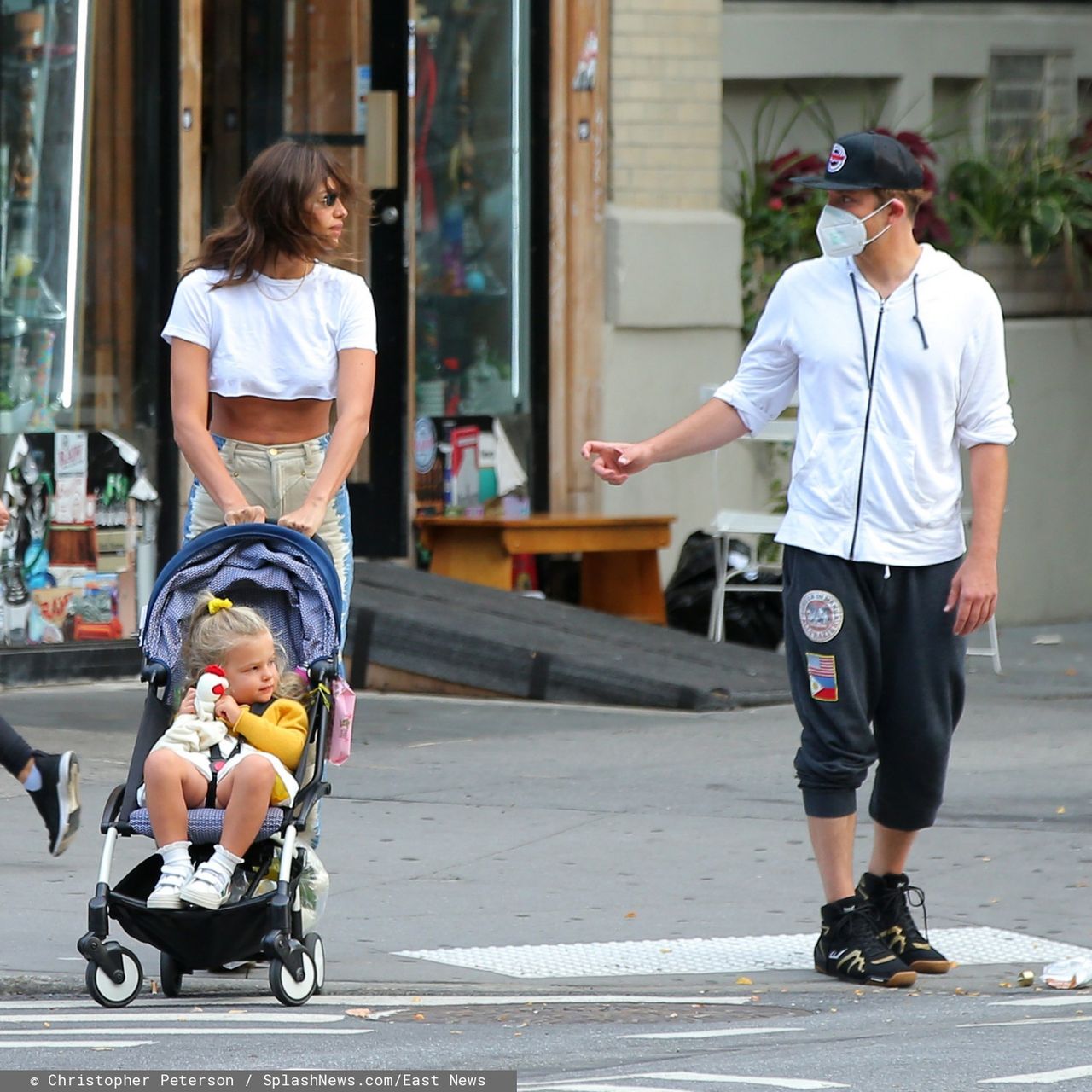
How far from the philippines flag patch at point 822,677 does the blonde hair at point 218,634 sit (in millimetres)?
1199

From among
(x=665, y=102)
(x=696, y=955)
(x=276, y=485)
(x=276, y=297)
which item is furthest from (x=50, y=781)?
(x=665, y=102)

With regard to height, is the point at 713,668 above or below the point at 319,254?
below

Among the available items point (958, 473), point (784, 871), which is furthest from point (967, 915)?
point (958, 473)

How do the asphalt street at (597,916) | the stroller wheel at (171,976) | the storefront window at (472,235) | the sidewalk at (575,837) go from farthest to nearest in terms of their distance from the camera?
the storefront window at (472,235) → the sidewalk at (575,837) → the stroller wheel at (171,976) → the asphalt street at (597,916)

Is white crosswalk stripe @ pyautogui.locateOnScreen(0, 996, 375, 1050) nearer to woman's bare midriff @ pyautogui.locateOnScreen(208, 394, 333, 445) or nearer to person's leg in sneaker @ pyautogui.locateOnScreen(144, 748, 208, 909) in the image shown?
person's leg in sneaker @ pyautogui.locateOnScreen(144, 748, 208, 909)

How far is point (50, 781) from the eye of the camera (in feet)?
21.5

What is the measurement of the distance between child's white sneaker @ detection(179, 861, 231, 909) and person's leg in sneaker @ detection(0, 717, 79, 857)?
4.10 ft

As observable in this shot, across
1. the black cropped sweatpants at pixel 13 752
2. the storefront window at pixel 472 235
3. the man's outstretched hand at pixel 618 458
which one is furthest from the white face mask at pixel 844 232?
the storefront window at pixel 472 235

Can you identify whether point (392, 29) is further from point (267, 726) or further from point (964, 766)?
point (267, 726)

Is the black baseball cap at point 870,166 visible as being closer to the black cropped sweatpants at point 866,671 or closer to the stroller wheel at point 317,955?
the black cropped sweatpants at point 866,671

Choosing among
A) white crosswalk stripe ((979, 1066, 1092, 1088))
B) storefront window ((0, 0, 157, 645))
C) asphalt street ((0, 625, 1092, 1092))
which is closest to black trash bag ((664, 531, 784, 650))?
asphalt street ((0, 625, 1092, 1092))

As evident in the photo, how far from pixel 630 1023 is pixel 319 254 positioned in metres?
2.05

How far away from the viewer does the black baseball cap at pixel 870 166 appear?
19.2 ft

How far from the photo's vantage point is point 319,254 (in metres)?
6.08
